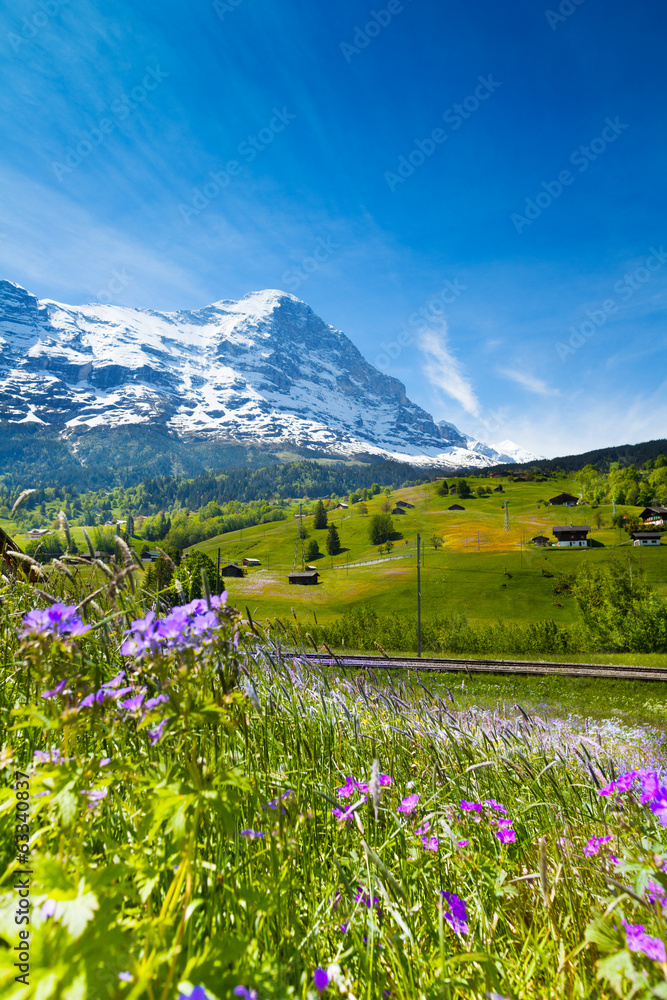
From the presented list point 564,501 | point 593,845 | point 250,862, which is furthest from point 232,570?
point 593,845

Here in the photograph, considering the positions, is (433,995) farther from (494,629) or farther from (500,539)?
(500,539)

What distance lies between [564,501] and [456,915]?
381 feet

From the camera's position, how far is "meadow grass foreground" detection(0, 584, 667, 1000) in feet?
3.93

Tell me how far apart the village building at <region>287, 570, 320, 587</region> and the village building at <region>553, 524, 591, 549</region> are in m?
48.3

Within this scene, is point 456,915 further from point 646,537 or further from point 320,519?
point 320,519

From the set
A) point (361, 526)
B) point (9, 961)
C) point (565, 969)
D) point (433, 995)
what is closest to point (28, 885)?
point (9, 961)

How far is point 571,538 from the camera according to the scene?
82.5 meters

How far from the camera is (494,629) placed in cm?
4559

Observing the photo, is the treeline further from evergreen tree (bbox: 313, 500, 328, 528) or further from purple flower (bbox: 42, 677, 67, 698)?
evergreen tree (bbox: 313, 500, 328, 528)

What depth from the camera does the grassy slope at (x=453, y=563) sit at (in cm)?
7262

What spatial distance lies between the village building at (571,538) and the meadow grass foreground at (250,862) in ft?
291

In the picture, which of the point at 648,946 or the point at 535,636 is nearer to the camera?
the point at 648,946

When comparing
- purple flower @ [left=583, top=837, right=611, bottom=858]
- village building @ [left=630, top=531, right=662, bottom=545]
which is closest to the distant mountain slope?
village building @ [left=630, top=531, right=662, bottom=545]

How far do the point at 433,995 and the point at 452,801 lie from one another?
1601 mm
